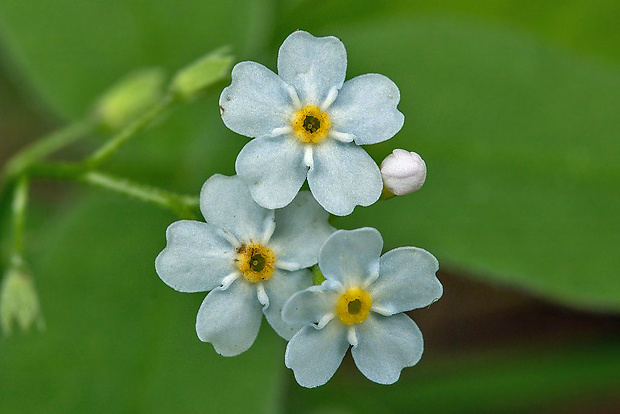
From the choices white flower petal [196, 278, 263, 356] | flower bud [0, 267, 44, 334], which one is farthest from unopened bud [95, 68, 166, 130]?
white flower petal [196, 278, 263, 356]

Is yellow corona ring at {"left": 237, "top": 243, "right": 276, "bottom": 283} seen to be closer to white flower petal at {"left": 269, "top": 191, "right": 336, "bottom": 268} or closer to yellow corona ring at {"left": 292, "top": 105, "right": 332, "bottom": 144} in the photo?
white flower petal at {"left": 269, "top": 191, "right": 336, "bottom": 268}

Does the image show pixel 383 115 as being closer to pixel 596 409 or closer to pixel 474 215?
pixel 474 215

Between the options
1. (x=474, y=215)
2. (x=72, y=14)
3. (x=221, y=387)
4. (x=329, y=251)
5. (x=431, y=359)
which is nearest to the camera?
(x=329, y=251)

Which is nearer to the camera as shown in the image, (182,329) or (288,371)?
(182,329)

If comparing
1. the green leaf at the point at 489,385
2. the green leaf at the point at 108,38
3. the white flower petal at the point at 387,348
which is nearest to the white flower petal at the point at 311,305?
the white flower petal at the point at 387,348

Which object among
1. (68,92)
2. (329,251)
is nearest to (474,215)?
(329,251)
